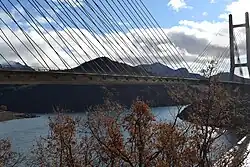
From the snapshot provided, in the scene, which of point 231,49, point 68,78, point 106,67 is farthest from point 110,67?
point 231,49

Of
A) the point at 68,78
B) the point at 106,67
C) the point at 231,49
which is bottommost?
the point at 68,78

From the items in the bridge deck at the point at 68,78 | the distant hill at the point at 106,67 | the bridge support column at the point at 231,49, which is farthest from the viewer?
the bridge support column at the point at 231,49

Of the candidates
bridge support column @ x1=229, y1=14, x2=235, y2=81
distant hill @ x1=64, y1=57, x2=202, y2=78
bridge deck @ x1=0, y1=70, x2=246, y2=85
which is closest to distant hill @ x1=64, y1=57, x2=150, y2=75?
distant hill @ x1=64, y1=57, x2=202, y2=78

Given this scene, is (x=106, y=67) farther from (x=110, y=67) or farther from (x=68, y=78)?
(x=68, y=78)

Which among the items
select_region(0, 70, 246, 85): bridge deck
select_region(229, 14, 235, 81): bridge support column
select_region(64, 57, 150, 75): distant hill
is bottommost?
select_region(0, 70, 246, 85): bridge deck

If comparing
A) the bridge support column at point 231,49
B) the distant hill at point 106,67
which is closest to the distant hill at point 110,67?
the distant hill at point 106,67

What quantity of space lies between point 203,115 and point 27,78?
685 cm

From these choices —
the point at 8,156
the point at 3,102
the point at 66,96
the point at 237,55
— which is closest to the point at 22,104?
the point at 3,102

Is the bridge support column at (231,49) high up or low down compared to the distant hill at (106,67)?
up

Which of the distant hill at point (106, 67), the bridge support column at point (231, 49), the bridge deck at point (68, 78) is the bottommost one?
the bridge deck at point (68, 78)

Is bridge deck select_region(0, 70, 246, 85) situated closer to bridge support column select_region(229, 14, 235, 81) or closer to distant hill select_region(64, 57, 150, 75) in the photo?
distant hill select_region(64, 57, 150, 75)

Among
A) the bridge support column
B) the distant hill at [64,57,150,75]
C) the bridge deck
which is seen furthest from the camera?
the bridge support column

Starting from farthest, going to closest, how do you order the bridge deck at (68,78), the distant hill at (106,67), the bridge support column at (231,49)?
1. the bridge support column at (231,49)
2. the distant hill at (106,67)
3. the bridge deck at (68,78)

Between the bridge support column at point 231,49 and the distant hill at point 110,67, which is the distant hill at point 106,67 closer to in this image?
the distant hill at point 110,67
